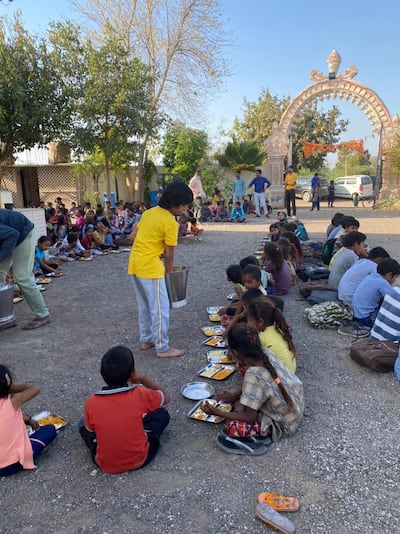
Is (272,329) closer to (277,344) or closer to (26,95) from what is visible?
(277,344)

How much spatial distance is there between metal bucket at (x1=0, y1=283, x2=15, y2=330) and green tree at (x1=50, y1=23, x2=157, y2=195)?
948cm

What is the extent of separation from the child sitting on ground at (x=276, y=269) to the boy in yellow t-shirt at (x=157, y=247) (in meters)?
2.11

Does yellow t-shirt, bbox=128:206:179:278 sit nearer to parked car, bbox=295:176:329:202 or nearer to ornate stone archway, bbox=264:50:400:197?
ornate stone archway, bbox=264:50:400:197

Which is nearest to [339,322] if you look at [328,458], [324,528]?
[328,458]

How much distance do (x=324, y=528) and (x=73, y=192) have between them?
1739cm

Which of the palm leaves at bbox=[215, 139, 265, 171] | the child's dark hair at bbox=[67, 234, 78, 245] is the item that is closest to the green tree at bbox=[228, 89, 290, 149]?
the palm leaves at bbox=[215, 139, 265, 171]

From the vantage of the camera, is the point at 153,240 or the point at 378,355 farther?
the point at 153,240

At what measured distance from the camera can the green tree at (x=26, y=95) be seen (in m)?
10.9

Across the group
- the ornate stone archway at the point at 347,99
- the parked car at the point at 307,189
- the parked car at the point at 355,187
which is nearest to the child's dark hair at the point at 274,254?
the ornate stone archway at the point at 347,99

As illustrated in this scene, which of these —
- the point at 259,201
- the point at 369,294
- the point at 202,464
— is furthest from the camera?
the point at 259,201

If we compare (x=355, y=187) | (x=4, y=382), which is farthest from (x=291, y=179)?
(x=4, y=382)

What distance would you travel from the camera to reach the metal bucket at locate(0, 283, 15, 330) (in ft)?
15.7

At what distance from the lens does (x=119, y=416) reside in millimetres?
2414

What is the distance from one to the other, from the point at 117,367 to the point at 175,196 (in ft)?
5.68
